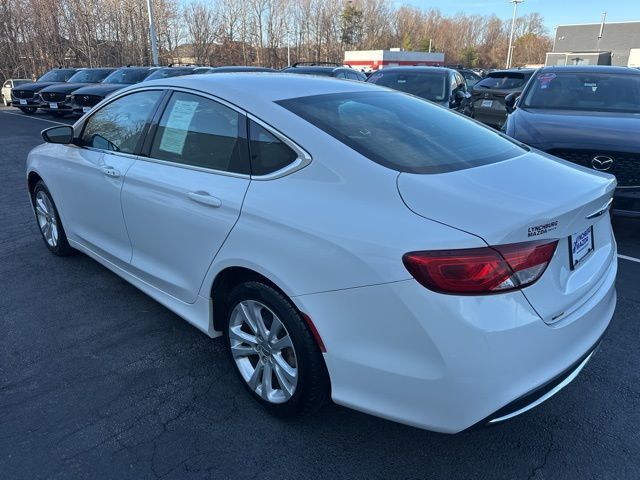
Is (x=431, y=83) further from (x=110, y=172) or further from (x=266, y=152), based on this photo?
(x=266, y=152)

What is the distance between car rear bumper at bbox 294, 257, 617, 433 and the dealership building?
7159cm

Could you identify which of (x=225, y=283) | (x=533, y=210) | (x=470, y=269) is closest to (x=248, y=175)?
(x=225, y=283)

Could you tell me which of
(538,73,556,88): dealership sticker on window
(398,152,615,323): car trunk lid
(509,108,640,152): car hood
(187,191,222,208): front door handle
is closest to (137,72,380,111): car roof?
(187,191,222,208): front door handle

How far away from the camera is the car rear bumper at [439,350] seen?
179 cm

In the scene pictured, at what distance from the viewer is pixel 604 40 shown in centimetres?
7112

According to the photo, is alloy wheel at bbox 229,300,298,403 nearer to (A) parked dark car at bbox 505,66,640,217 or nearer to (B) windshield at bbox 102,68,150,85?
(A) parked dark car at bbox 505,66,640,217

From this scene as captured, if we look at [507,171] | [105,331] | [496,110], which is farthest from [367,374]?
[496,110]

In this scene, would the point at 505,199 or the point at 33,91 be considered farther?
the point at 33,91

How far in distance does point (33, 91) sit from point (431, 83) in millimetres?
15312

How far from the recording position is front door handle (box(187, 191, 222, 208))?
2.50m

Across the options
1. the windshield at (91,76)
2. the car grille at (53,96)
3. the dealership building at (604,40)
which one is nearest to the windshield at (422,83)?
the car grille at (53,96)

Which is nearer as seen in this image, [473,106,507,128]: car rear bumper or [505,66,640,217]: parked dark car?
[505,66,640,217]: parked dark car

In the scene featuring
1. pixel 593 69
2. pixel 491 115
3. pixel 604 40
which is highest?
pixel 604 40

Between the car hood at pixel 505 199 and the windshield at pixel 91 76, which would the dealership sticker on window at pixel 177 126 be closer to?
the car hood at pixel 505 199
